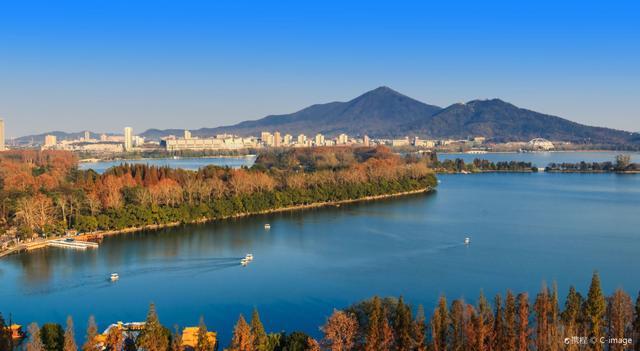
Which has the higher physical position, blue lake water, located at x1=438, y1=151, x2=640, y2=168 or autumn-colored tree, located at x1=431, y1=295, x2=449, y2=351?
blue lake water, located at x1=438, y1=151, x2=640, y2=168

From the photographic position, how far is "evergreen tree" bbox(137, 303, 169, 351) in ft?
14.4

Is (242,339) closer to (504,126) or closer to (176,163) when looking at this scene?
(176,163)

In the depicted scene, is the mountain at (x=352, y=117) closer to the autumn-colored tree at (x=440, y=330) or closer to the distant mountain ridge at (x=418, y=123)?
the distant mountain ridge at (x=418, y=123)

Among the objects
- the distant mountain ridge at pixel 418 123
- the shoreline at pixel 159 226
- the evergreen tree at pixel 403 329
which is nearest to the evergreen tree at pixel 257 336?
the evergreen tree at pixel 403 329

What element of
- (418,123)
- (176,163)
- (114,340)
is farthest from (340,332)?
(418,123)

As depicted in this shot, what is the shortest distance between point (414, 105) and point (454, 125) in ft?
50.1

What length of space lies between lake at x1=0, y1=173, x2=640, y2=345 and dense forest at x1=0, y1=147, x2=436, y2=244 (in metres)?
0.59

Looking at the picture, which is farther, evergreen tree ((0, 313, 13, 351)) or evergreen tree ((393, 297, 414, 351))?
evergreen tree ((0, 313, 13, 351))

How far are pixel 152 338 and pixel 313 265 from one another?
12.2ft

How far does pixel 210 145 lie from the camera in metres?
45.2

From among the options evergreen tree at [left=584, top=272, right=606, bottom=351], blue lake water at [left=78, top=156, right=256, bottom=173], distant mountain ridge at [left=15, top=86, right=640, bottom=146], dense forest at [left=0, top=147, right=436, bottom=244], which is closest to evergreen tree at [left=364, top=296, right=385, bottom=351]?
evergreen tree at [left=584, top=272, right=606, bottom=351]

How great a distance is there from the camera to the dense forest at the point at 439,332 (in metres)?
4.34

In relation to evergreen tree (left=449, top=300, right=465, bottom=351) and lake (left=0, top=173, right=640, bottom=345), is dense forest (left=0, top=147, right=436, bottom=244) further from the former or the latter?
evergreen tree (left=449, top=300, right=465, bottom=351)

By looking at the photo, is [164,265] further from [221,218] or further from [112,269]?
[221,218]
